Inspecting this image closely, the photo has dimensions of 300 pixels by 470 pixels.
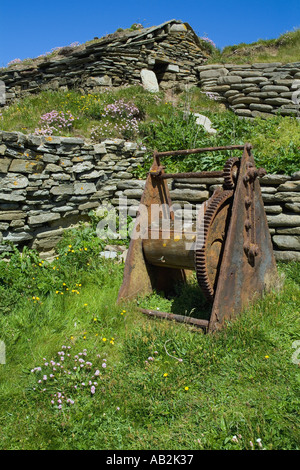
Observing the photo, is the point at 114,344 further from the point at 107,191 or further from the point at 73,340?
the point at 107,191

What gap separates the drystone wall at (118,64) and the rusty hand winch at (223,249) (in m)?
7.63

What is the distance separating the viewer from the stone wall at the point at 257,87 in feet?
32.2

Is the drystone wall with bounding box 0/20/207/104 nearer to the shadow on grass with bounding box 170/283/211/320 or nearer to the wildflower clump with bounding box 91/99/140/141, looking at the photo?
the wildflower clump with bounding box 91/99/140/141

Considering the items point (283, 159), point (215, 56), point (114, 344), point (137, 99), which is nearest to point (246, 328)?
point (114, 344)

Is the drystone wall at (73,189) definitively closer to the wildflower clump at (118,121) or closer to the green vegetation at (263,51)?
the wildflower clump at (118,121)

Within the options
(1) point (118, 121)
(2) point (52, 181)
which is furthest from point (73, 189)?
(1) point (118, 121)

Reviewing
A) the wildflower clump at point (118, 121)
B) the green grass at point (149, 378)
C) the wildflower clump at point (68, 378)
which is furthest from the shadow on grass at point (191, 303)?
the wildflower clump at point (118, 121)

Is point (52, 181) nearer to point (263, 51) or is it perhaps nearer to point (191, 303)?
point (191, 303)

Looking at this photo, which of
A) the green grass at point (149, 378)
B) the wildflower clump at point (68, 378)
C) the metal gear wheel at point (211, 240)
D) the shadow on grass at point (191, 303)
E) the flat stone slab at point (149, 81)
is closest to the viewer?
the green grass at point (149, 378)

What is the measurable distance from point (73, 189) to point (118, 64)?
5.82m

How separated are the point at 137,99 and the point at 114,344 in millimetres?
7403

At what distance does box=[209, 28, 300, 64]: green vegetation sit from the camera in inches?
483

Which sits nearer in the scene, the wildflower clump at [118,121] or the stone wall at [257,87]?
the wildflower clump at [118,121]

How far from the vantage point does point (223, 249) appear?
12.2ft
